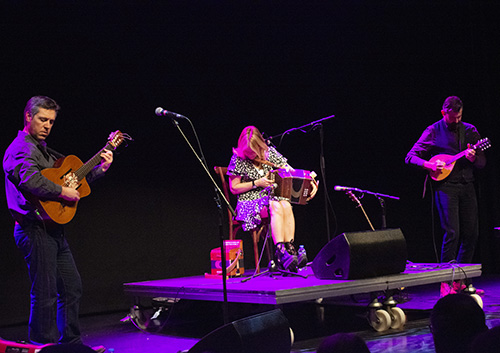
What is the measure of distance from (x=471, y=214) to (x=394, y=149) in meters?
2.44

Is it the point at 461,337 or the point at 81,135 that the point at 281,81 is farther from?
the point at 461,337

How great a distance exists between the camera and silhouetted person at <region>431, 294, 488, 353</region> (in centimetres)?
215

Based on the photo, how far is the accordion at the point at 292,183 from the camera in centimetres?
551

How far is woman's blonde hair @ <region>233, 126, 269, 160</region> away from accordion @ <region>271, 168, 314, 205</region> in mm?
269

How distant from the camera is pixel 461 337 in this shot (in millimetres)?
2160

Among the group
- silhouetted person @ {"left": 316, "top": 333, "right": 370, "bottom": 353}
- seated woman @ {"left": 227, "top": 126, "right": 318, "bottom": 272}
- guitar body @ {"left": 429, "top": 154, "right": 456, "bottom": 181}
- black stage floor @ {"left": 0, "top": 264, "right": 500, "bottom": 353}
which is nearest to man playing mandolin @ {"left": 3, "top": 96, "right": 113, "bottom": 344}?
black stage floor @ {"left": 0, "top": 264, "right": 500, "bottom": 353}

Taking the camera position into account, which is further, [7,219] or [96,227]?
[96,227]

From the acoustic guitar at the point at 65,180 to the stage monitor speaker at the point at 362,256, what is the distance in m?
1.88

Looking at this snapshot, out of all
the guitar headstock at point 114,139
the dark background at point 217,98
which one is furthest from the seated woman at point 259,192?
the guitar headstock at point 114,139

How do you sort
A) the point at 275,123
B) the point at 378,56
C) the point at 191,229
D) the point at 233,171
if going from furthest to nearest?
the point at 378,56, the point at 275,123, the point at 191,229, the point at 233,171

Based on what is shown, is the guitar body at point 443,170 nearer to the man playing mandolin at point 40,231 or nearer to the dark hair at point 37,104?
the man playing mandolin at point 40,231

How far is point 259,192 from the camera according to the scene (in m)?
5.71

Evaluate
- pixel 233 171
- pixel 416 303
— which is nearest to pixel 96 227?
pixel 233 171

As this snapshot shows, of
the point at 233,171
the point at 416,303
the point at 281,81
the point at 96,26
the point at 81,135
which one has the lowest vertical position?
the point at 416,303
